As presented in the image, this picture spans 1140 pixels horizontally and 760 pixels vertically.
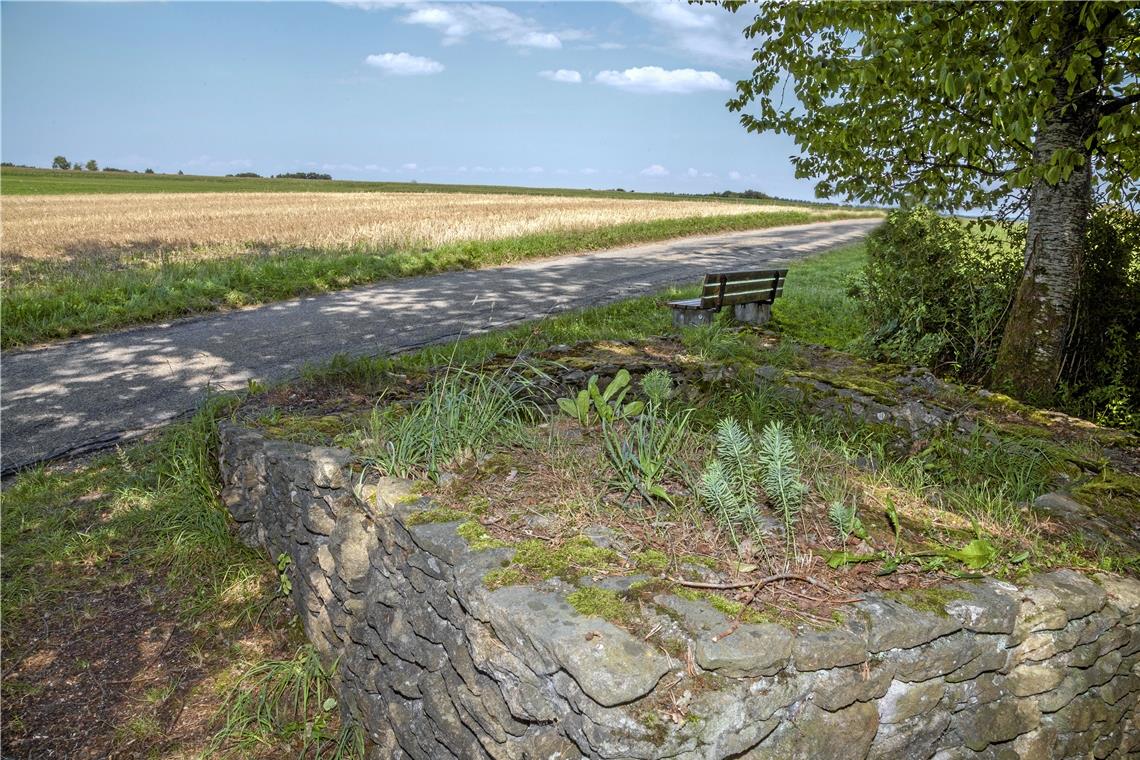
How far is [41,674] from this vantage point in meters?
3.99

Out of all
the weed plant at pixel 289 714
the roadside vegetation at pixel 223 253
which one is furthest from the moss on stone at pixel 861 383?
the roadside vegetation at pixel 223 253

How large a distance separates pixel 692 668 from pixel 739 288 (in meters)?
8.05

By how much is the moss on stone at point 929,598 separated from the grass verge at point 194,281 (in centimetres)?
1012

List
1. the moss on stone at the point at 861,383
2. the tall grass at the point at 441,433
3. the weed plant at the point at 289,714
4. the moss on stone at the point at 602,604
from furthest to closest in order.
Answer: the moss on stone at the point at 861,383 → the tall grass at the point at 441,433 → the weed plant at the point at 289,714 → the moss on stone at the point at 602,604

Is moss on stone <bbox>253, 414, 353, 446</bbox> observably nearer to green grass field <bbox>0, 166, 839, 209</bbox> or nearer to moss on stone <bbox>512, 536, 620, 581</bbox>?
moss on stone <bbox>512, 536, 620, 581</bbox>

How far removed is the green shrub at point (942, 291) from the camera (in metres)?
7.86

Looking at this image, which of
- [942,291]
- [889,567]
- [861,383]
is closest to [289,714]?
[889,567]

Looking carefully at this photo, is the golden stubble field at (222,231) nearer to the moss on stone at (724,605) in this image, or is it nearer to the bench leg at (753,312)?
the bench leg at (753,312)

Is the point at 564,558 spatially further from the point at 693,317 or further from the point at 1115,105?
the point at 693,317

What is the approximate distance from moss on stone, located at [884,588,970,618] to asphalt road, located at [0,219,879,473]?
16.5 ft

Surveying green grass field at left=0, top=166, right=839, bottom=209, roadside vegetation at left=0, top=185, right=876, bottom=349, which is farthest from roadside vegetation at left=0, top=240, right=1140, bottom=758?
green grass field at left=0, top=166, right=839, bottom=209

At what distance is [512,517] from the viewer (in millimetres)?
3244

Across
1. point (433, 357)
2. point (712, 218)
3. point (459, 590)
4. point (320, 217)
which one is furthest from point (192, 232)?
point (459, 590)

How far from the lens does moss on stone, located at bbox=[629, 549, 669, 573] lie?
281 cm
